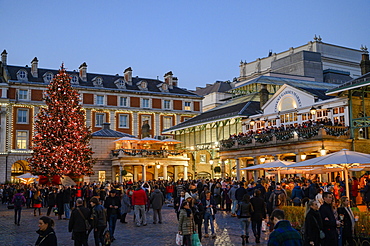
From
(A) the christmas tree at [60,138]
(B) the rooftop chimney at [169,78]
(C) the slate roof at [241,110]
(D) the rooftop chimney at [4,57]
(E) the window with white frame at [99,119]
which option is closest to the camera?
(A) the christmas tree at [60,138]

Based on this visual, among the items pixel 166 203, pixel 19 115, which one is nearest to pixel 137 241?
pixel 166 203

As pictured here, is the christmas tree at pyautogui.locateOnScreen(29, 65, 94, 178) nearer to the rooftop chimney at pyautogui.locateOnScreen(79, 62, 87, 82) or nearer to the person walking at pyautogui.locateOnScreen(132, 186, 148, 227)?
the person walking at pyautogui.locateOnScreen(132, 186, 148, 227)

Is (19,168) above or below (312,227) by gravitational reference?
above

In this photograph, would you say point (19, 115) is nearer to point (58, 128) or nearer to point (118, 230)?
point (58, 128)

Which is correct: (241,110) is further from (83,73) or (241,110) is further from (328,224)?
(83,73)

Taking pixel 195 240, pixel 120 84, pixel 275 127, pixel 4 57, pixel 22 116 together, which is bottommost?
pixel 195 240

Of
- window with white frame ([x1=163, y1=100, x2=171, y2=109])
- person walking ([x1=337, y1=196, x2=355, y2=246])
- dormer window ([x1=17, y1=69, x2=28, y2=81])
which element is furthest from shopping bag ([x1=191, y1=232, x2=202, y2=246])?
window with white frame ([x1=163, y1=100, x2=171, y2=109])

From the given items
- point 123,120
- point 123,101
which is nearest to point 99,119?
point 123,120

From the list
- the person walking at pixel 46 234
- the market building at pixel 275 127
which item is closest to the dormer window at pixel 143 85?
the market building at pixel 275 127

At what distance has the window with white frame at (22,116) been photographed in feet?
195

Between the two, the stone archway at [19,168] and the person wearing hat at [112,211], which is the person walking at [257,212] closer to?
the person wearing hat at [112,211]

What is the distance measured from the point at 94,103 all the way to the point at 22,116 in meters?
9.67

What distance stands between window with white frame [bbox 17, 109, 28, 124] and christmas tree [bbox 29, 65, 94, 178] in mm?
27360

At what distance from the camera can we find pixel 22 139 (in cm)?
5953
